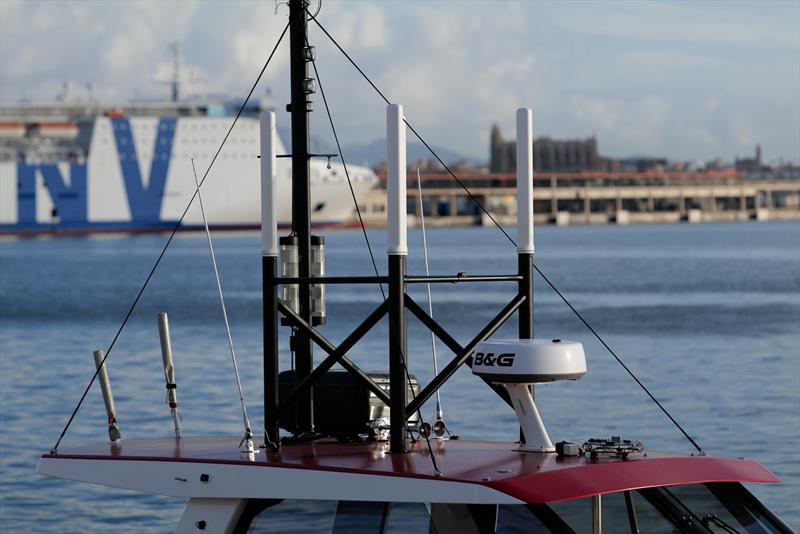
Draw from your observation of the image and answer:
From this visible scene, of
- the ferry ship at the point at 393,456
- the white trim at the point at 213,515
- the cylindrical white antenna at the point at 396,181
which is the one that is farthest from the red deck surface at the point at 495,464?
the cylindrical white antenna at the point at 396,181

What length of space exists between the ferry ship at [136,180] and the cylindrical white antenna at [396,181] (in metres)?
130

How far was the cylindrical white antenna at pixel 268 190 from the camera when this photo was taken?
8.36 metres

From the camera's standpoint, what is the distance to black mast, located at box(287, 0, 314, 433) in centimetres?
900

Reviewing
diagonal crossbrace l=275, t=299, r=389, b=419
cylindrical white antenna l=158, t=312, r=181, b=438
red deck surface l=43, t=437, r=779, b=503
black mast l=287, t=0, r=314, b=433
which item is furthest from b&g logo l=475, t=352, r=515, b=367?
cylindrical white antenna l=158, t=312, r=181, b=438

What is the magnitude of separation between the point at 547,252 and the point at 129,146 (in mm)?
48944

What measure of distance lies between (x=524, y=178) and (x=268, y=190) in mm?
1478

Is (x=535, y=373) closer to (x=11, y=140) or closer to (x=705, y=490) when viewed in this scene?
(x=705, y=490)

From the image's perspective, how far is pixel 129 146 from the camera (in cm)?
14975

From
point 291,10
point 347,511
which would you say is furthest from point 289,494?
point 291,10

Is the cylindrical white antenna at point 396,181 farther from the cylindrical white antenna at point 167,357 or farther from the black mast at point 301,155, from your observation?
the cylindrical white antenna at point 167,357

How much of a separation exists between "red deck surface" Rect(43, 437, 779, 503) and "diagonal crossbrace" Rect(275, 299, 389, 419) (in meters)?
0.30

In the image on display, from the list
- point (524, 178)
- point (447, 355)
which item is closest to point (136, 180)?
point (447, 355)

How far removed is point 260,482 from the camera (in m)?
7.65

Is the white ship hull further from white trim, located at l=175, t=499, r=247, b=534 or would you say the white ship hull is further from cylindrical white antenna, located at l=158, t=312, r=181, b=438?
white trim, located at l=175, t=499, r=247, b=534
